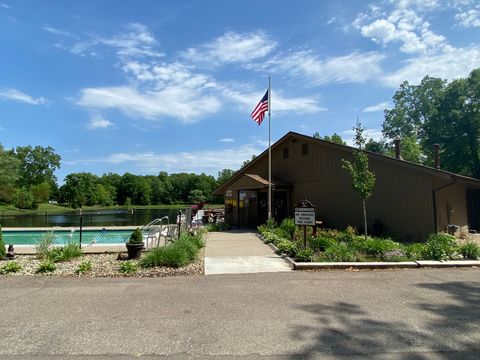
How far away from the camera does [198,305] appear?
5.73 metres

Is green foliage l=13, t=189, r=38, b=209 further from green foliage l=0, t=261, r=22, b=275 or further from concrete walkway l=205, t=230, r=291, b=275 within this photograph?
green foliage l=0, t=261, r=22, b=275

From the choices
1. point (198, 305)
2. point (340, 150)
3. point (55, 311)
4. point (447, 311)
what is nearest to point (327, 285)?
point (447, 311)

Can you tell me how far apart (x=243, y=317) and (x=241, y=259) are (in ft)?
16.0

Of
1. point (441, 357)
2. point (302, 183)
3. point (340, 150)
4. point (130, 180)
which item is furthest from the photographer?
point (130, 180)

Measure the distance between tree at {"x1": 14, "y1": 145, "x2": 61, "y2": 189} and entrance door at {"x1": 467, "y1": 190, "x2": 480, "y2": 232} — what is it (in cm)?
10262

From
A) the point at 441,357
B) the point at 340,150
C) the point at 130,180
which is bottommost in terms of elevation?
the point at 441,357

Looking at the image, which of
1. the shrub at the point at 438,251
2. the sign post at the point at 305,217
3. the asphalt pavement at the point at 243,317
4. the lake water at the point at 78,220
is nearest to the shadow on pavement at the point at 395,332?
the asphalt pavement at the point at 243,317

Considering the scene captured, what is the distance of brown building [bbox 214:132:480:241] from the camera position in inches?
576

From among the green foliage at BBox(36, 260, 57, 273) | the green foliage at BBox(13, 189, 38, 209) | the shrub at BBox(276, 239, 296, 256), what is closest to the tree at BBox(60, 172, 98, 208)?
the green foliage at BBox(13, 189, 38, 209)

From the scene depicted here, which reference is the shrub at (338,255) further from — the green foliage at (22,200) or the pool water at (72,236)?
the green foliage at (22,200)

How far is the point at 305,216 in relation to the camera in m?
10.5

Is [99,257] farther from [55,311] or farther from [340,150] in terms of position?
[340,150]

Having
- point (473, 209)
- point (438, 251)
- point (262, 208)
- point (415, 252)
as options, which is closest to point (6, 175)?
point (262, 208)

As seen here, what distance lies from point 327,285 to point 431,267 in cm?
353
